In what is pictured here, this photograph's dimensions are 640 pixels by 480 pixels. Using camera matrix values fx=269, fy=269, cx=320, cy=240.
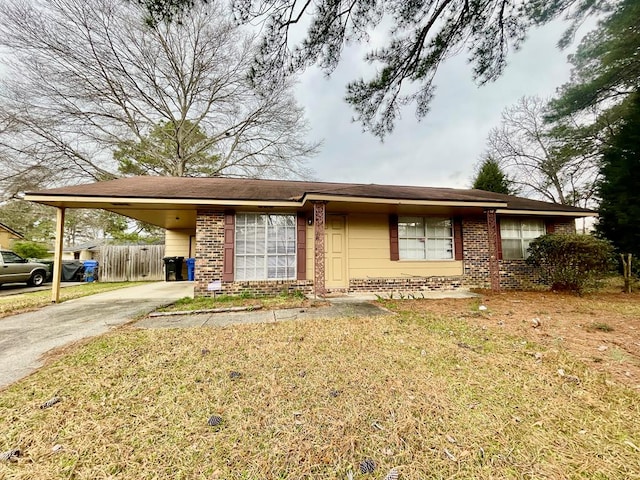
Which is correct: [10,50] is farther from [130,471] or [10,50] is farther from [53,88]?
[130,471]

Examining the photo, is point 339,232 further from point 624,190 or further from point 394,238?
point 624,190

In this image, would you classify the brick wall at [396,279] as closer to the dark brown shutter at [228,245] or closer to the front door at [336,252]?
the dark brown shutter at [228,245]

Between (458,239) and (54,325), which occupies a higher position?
(458,239)

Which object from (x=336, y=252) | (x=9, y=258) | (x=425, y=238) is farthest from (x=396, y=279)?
(x=9, y=258)

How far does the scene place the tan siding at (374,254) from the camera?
765 cm

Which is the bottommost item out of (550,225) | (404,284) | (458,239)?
(404,284)

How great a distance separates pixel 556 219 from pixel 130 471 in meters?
11.5

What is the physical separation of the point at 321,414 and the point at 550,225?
1020 cm

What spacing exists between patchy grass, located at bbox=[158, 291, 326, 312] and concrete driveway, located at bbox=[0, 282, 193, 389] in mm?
542

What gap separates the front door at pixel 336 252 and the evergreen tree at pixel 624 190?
10385mm

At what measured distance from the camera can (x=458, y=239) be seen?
26.9ft

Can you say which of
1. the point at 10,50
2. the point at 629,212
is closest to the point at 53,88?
the point at 10,50

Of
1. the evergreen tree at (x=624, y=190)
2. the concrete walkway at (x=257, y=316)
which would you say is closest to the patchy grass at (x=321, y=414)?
the concrete walkway at (x=257, y=316)

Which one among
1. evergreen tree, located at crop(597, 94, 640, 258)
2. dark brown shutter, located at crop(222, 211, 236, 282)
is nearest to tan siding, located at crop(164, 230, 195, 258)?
dark brown shutter, located at crop(222, 211, 236, 282)
